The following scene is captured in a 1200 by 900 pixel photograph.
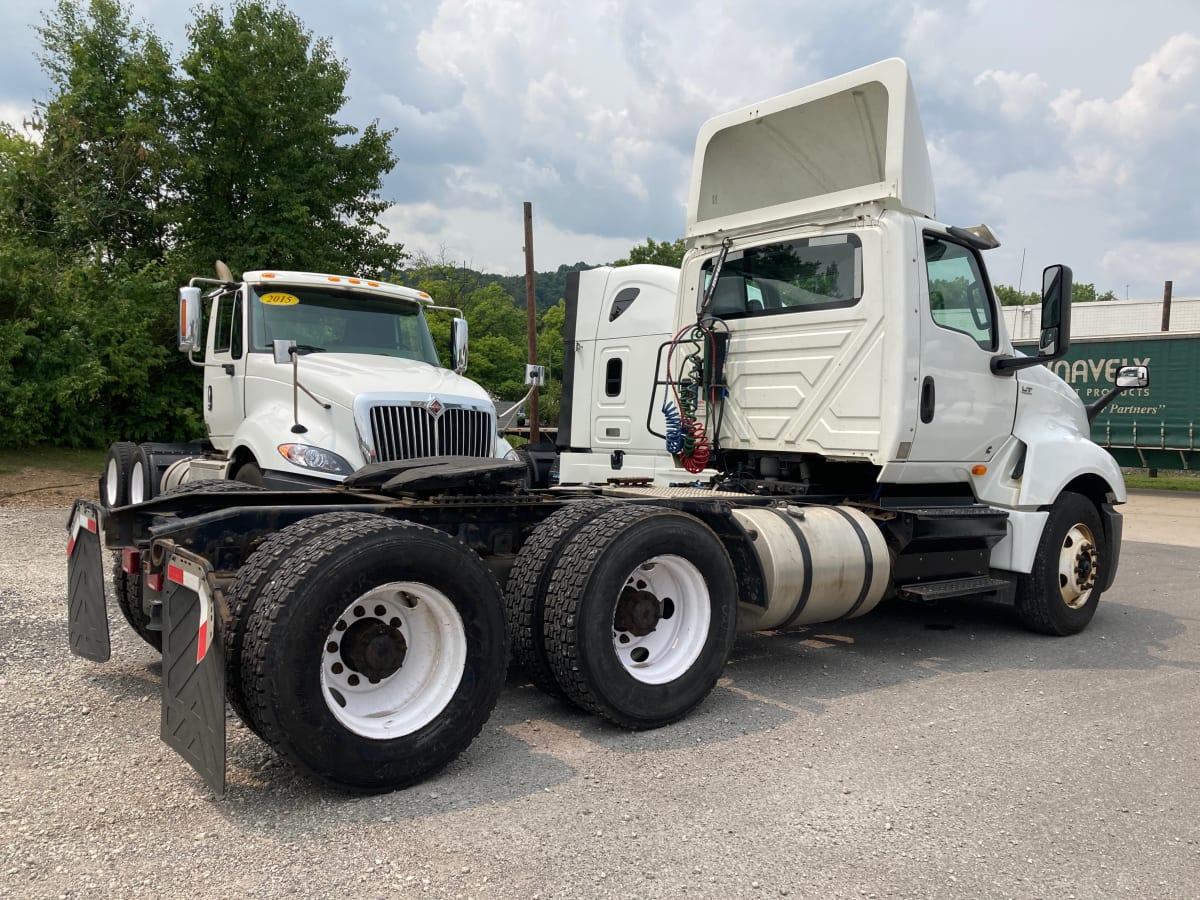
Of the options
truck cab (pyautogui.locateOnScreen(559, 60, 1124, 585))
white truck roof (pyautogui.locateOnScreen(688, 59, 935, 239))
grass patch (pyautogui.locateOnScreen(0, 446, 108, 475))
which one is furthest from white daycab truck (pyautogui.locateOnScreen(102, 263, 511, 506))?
grass patch (pyautogui.locateOnScreen(0, 446, 108, 475))

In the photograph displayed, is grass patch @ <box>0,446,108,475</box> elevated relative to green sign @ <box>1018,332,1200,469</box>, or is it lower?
lower

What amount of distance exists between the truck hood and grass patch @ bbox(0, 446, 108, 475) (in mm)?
10519

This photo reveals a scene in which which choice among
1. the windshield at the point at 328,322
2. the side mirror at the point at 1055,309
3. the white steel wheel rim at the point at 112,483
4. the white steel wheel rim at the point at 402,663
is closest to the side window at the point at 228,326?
the windshield at the point at 328,322

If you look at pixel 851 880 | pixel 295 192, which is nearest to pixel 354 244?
pixel 295 192

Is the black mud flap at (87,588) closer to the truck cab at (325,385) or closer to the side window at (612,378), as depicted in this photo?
the truck cab at (325,385)

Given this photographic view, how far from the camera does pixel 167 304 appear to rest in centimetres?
1856

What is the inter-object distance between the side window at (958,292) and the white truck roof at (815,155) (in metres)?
0.32

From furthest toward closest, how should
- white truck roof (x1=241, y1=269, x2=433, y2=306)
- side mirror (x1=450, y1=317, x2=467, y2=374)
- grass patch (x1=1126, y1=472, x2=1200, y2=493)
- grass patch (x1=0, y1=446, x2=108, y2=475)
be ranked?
1. grass patch (x1=1126, y1=472, x2=1200, y2=493)
2. grass patch (x1=0, y1=446, x2=108, y2=475)
3. side mirror (x1=450, y1=317, x2=467, y2=374)
4. white truck roof (x1=241, y1=269, x2=433, y2=306)

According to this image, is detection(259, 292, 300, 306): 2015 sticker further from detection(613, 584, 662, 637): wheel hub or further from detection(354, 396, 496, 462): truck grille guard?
detection(613, 584, 662, 637): wheel hub

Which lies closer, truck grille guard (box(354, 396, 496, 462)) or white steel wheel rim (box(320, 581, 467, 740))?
white steel wheel rim (box(320, 581, 467, 740))

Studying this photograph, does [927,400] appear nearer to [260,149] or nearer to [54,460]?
[54,460]

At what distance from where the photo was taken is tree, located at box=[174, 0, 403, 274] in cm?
2041

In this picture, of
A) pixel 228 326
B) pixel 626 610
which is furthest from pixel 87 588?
pixel 228 326

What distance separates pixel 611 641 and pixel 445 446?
11.1 feet
